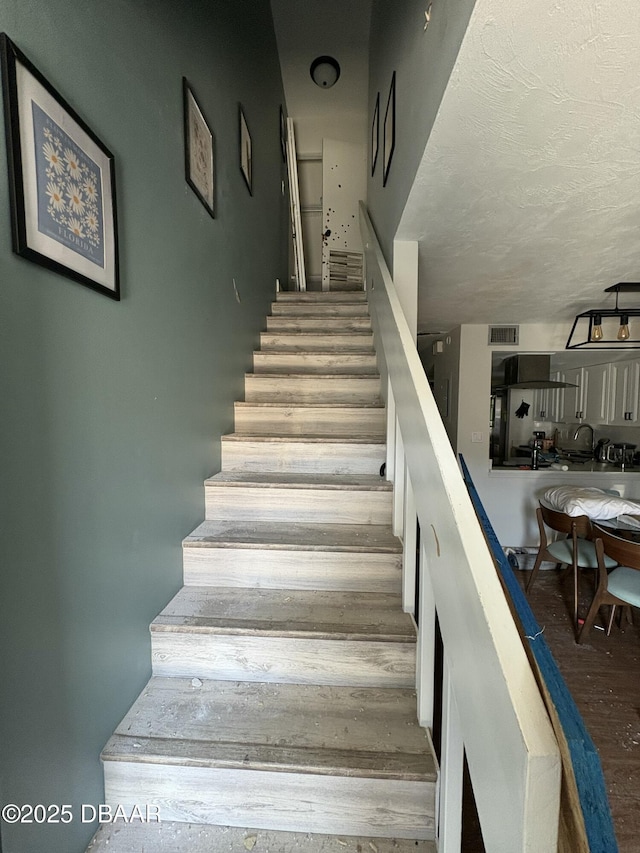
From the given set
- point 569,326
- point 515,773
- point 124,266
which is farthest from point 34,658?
point 569,326

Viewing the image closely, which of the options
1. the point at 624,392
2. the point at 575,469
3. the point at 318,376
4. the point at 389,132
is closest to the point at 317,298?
the point at 318,376

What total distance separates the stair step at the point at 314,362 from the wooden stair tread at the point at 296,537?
1.19m

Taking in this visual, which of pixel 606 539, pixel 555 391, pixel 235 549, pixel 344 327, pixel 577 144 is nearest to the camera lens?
pixel 577 144

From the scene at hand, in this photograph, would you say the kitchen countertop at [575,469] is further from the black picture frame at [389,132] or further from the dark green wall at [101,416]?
the dark green wall at [101,416]

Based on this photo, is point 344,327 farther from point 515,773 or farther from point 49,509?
A: point 515,773

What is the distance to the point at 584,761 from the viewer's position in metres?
0.43

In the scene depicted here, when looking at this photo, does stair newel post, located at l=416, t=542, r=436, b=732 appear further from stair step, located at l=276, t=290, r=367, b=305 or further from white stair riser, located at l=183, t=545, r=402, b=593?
stair step, located at l=276, t=290, r=367, b=305

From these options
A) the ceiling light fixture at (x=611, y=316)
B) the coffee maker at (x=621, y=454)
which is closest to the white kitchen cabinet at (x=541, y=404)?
the coffee maker at (x=621, y=454)

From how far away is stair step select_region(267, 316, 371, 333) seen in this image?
2906mm

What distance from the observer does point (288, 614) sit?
132 cm

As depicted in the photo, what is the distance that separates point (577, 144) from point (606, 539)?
2517mm

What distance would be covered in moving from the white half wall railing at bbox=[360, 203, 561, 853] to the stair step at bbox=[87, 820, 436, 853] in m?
0.17

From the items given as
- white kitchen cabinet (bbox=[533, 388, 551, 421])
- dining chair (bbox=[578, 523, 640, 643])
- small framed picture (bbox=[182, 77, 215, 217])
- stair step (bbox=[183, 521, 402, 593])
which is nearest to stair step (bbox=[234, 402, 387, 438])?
stair step (bbox=[183, 521, 402, 593])

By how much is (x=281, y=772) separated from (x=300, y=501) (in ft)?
3.06
